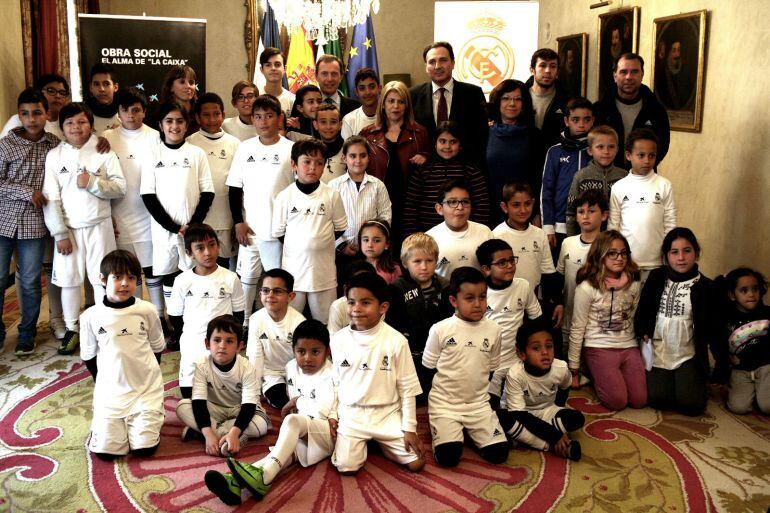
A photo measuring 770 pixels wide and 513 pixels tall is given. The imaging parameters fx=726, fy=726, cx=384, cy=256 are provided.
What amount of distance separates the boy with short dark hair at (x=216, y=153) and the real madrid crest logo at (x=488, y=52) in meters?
2.67

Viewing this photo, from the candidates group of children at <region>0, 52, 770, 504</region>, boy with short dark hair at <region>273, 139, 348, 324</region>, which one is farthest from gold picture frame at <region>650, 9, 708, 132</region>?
boy with short dark hair at <region>273, 139, 348, 324</region>

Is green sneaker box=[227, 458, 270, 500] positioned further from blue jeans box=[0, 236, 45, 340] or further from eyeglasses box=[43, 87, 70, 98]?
eyeglasses box=[43, 87, 70, 98]

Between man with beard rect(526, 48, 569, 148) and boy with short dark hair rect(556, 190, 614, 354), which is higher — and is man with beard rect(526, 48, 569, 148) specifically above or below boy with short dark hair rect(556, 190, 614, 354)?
above

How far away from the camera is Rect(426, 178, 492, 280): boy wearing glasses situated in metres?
3.82

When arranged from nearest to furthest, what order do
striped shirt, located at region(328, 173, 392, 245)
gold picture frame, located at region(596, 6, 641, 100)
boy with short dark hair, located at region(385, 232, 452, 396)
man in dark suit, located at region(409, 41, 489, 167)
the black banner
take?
boy with short dark hair, located at region(385, 232, 452, 396) < striped shirt, located at region(328, 173, 392, 245) < man in dark suit, located at region(409, 41, 489, 167) < the black banner < gold picture frame, located at region(596, 6, 641, 100)

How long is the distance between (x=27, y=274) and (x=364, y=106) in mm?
2329

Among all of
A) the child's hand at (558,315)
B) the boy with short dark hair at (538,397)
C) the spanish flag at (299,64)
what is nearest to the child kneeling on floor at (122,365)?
the boy with short dark hair at (538,397)

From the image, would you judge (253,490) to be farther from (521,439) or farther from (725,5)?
(725,5)

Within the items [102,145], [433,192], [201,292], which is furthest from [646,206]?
[102,145]

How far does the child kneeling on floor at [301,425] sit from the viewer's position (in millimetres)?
2725

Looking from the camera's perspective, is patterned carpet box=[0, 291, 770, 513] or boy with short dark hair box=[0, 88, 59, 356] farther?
boy with short dark hair box=[0, 88, 59, 356]

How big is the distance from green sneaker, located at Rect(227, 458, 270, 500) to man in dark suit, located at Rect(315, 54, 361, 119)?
292 centimetres

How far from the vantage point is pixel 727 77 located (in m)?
4.97

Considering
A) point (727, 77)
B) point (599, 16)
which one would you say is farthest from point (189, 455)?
point (599, 16)
